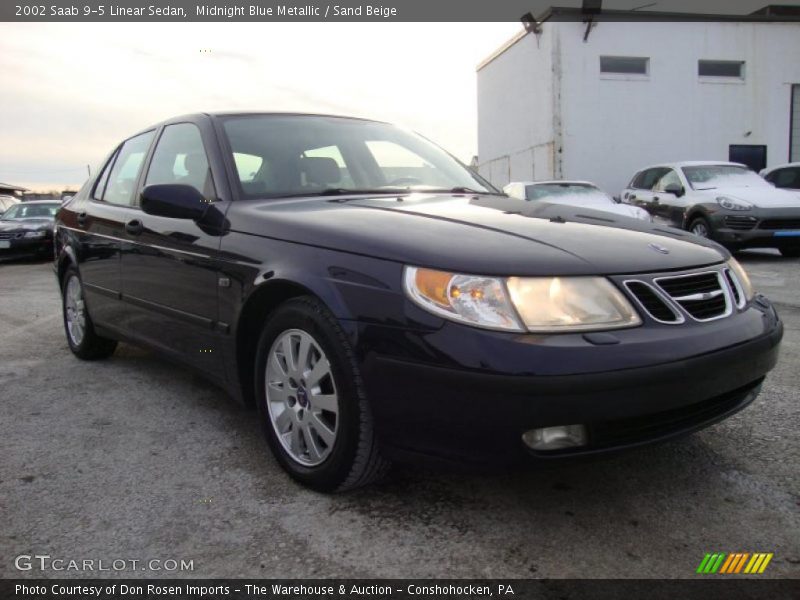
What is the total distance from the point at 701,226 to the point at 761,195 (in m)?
0.87

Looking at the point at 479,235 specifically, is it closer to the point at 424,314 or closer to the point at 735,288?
the point at 424,314

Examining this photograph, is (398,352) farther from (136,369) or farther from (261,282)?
(136,369)

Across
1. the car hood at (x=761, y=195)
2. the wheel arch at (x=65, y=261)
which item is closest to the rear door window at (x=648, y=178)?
the car hood at (x=761, y=195)

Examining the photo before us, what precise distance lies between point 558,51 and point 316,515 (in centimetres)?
1695

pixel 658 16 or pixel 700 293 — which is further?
pixel 658 16

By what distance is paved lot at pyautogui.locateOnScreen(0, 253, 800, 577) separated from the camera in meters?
1.97

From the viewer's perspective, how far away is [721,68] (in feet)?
60.3

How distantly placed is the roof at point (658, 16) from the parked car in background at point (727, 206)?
26.3 feet

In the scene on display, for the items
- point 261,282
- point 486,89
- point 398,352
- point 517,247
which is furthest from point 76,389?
point 486,89

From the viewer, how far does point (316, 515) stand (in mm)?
2236

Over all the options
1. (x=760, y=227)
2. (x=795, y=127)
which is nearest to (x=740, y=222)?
(x=760, y=227)

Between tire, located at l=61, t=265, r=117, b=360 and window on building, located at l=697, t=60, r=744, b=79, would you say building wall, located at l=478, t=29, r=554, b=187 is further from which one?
tire, located at l=61, t=265, r=117, b=360

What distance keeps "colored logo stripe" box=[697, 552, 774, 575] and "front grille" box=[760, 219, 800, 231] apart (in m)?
8.06

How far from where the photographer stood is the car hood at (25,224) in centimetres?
1330
